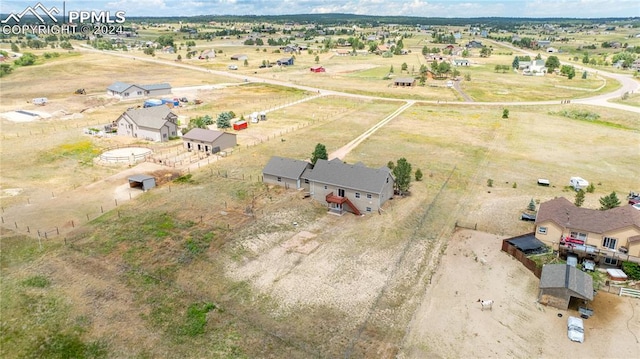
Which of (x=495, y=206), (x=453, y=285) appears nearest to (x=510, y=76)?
(x=495, y=206)

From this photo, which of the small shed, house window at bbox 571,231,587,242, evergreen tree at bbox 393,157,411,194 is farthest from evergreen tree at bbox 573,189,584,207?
the small shed

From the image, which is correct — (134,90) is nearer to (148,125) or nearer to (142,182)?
(148,125)

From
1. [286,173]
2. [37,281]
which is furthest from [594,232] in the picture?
[37,281]

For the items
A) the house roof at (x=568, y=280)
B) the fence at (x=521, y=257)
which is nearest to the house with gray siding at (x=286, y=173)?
the fence at (x=521, y=257)

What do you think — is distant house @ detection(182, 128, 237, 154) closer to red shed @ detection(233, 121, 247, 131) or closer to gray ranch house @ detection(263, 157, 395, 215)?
red shed @ detection(233, 121, 247, 131)

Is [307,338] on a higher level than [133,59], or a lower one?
lower

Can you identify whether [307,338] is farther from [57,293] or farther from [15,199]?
[15,199]
